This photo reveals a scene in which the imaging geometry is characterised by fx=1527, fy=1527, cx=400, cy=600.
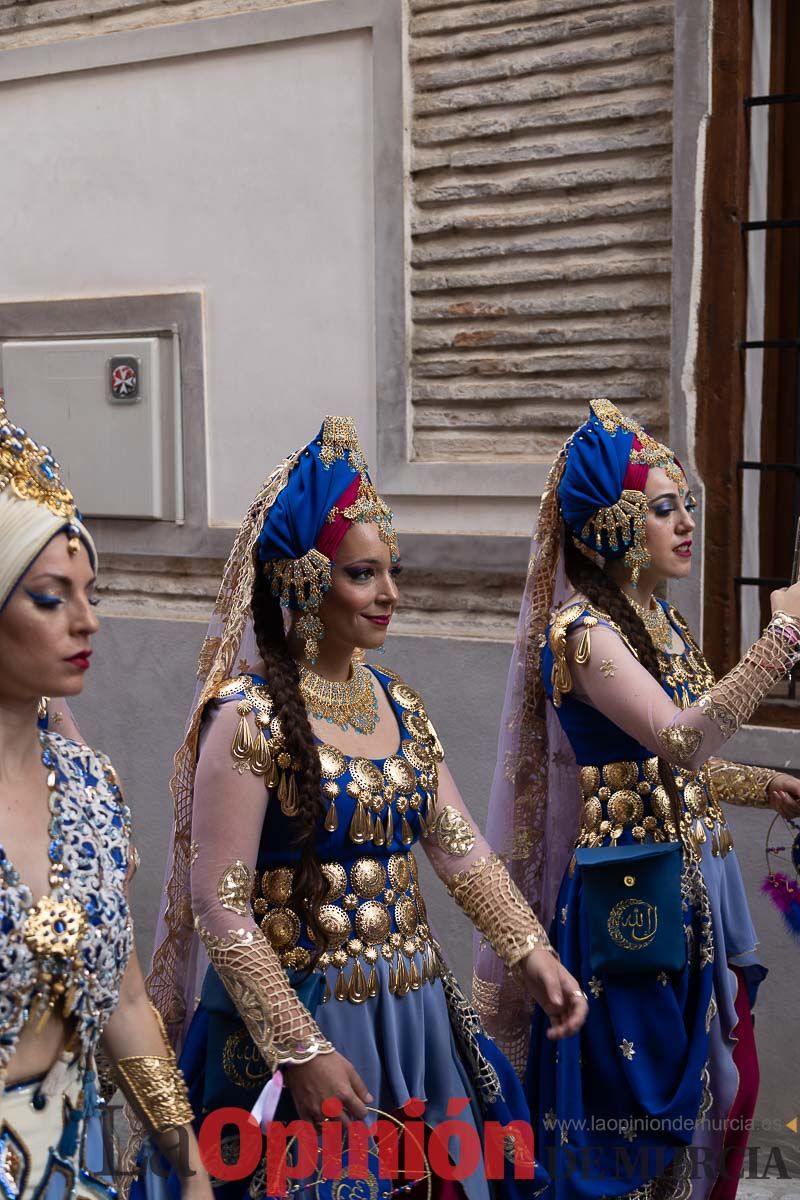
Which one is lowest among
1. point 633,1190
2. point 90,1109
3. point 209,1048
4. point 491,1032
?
point 633,1190

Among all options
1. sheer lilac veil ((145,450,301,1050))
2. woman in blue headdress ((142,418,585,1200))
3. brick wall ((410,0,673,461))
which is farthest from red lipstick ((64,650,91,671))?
brick wall ((410,0,673,461))

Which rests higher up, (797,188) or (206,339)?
(797,188)

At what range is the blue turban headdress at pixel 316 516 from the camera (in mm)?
3172

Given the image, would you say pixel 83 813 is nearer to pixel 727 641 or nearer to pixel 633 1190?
pixel 633 1190

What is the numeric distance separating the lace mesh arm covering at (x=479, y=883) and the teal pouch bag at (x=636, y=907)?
0.56m

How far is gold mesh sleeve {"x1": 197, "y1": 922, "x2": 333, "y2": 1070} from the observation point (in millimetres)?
2766

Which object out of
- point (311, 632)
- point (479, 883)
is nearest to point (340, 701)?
point (311, 632)

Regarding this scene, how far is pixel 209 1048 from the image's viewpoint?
306 cm

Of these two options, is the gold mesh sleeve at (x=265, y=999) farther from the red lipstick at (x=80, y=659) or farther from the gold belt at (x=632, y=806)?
the gold belt at (x=632, y=806)

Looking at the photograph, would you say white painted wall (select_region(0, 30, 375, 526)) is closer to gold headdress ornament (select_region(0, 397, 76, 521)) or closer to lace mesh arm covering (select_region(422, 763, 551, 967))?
lace mesh arm covering (select_region(422, 763, 551, 967))

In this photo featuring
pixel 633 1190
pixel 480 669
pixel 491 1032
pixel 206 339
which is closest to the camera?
pixel 633 1190

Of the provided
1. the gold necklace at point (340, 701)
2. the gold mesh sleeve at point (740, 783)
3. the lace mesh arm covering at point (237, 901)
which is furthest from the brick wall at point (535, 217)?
the lace mesh arm covering at point (237, 901)

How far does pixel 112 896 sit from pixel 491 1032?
6.81 feet

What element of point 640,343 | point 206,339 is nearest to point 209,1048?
point 640,343
